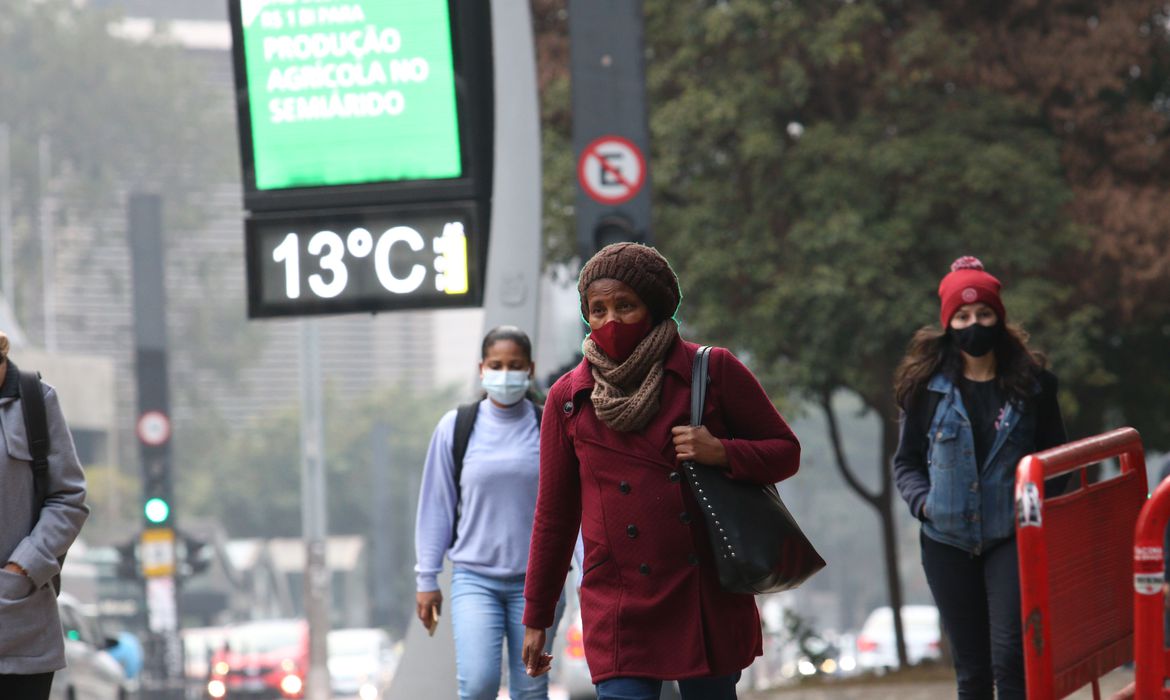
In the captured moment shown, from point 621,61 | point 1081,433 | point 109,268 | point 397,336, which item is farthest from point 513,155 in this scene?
point 397,336

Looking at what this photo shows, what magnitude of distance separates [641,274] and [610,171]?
4.82 meters

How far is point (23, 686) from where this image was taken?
Answer: 6.13 m

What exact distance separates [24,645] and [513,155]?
560 centimetres

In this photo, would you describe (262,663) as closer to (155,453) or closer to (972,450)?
(155,453)

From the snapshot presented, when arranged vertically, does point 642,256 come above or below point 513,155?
below

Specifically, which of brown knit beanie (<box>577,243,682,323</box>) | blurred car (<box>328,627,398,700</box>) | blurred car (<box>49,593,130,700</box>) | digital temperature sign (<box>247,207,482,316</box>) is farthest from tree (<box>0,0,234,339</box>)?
brown knit beanie (<box>577,243,682,323</box>)

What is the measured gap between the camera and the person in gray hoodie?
6113mm

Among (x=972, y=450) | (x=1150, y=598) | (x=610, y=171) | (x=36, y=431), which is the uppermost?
(x=610, y=171)

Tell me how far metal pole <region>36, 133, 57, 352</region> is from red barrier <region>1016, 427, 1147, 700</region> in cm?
5985

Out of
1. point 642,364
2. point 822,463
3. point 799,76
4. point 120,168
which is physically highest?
point 120,168

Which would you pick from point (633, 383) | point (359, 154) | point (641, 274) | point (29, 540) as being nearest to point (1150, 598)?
point (633, 383)

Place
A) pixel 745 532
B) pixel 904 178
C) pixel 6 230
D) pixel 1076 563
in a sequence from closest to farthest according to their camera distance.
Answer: pixel 745 532, pixel 1076 563, pixel 904 178, pixel 6 230

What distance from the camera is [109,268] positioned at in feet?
239

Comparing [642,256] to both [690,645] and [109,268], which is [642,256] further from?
[109,268]
